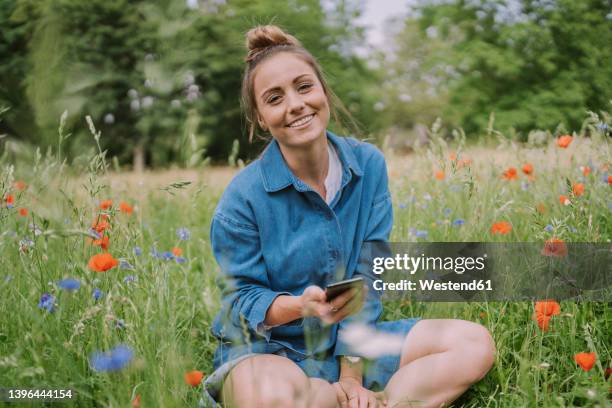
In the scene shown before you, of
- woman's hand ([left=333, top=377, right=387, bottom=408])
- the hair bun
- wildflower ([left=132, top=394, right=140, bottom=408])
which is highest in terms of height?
the hair bun

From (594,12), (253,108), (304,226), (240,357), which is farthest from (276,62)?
(594,12)

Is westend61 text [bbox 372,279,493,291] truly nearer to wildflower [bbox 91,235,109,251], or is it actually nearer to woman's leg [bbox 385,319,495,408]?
woman's leg [bbox 385,319,495,408]

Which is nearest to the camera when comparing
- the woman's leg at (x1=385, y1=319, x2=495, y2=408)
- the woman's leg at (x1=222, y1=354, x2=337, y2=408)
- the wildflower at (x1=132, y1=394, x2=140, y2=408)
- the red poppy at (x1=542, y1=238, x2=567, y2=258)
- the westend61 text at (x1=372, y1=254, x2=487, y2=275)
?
the wildflower at (x1=132, y1=394, x2=140, y2=408)

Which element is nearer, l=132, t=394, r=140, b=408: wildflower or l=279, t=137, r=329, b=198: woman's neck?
l=132, t=394, r=140, b=408: wildflower

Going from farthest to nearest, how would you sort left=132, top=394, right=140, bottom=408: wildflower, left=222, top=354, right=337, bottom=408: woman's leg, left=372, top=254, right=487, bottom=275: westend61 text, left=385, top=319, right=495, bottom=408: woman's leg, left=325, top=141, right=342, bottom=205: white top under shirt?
left=372, top=254, right=487, bottom=275: westend61 text < left=325, top=141, right=342, bottom=205: white top under shirt < left=385, top=319, right=495, bottom=408: woman's leg < left=222, top=354, right=337, bottom=408: woman's leg < left=132, top=394, right=140, bottom=408: wildflower

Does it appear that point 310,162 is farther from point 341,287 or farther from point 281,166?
point 341,287


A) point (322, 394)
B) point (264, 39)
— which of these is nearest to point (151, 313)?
point (322, 394)

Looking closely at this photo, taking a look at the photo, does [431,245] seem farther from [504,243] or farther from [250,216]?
[250,216]

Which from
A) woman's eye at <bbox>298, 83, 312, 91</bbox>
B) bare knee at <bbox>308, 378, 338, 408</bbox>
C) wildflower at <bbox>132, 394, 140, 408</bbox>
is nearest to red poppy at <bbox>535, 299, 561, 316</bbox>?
bare knee at <bbox>308, 378, 338, 408</bbox>

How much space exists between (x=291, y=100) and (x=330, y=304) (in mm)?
557

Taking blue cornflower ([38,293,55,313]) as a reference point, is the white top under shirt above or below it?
above

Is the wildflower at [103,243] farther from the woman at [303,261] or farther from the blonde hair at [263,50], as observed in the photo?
the blonde hair at [263,50]

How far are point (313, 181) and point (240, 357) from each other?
51 cm

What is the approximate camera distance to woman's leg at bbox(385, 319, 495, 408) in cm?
136
